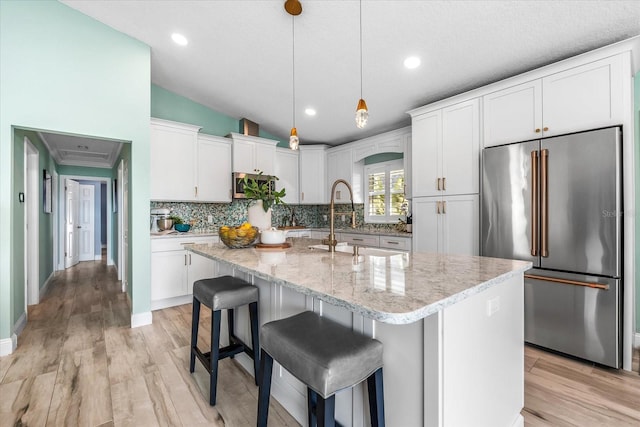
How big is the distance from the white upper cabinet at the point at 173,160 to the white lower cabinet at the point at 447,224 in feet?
9.88

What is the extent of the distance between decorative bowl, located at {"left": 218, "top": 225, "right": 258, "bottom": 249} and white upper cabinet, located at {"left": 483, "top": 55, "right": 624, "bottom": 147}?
7.71 feet

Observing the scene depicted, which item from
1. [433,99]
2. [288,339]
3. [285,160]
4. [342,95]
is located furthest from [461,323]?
[285,160]

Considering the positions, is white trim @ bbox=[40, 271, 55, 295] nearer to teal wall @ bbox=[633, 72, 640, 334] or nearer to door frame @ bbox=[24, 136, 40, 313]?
door frame @ bbox=[24, 136, 40, 313]

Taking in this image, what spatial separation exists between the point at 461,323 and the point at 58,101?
3627 millimetres

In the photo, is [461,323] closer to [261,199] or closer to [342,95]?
[261,199]

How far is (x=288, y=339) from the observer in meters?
1.18

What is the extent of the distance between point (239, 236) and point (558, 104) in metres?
2.71

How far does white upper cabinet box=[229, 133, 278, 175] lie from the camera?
14.8ft

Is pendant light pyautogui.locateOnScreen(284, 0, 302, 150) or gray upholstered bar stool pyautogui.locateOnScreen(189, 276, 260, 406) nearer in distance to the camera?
gray upholstered bar stool pyautogui.locateOnScreen(189, 276, 260, 406)

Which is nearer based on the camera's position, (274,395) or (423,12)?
(274,395)

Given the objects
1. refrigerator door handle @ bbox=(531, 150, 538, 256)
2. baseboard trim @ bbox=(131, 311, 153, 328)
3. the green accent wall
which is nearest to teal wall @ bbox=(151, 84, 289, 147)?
baseboard trim @ bbox=(131, 311, 153, 328)

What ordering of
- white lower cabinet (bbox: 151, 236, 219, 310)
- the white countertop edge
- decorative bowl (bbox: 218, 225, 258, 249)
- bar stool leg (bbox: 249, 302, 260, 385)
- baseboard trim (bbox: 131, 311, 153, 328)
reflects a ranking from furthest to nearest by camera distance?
white lower cabinet (bbox: 151, 236, 219, 310) < baseboard trim (bbox: 131, 311, 153, 328) < decorative bowl (bbox: 218, 225, 258, 249) < bar stool leg (bbox: 249, 302, 260, 385) < the white countertop edge

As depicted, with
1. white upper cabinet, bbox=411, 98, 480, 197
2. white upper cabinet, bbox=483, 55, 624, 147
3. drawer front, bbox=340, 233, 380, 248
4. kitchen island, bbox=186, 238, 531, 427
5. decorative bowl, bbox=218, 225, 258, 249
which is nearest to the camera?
kitchen island, bbox=186, 238, 531, 427

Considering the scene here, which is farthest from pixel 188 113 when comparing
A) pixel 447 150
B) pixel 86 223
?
pixel 86 223
